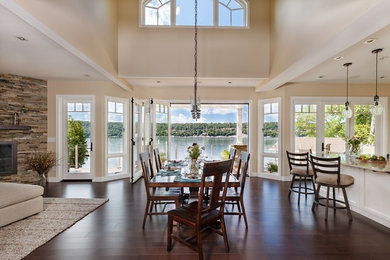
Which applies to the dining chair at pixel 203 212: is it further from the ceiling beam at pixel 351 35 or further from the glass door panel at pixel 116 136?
the glass door panel at pixel 116 136

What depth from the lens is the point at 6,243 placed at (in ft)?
7.67

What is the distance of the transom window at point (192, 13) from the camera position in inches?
190

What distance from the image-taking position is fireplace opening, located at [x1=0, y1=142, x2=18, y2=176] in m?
4.39

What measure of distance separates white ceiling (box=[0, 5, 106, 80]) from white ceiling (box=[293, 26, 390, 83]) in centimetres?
455

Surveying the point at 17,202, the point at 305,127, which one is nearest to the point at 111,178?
the point at 17,202

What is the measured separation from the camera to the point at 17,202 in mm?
2863

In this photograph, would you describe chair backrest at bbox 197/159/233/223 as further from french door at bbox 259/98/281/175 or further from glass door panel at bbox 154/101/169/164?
french door at bbox 259/98/281/175

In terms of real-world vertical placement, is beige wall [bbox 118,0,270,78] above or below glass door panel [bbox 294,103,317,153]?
above

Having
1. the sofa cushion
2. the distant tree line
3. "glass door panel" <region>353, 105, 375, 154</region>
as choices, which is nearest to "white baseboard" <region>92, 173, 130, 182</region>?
the sofa cushion

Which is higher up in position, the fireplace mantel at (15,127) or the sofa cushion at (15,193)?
the fireplace mantel at (15,127)

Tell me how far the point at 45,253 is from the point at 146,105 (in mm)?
3863

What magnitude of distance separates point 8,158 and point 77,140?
1.39 metres

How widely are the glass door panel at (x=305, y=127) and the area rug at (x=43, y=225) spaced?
16.4 ft

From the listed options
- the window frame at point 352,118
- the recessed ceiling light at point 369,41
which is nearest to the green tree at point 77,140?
the window frame at point 352,118
